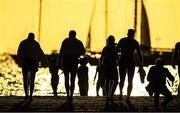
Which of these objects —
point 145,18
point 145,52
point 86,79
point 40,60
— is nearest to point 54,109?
point 40,60

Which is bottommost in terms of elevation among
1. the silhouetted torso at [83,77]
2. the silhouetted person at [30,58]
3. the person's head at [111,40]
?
the silhouetted torso at [83,77]

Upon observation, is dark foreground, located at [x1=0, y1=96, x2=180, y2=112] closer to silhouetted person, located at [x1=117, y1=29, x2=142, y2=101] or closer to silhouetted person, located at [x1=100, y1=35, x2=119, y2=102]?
silhouetted person, located at [x1=100, y1=35, x2=119, y2=102]

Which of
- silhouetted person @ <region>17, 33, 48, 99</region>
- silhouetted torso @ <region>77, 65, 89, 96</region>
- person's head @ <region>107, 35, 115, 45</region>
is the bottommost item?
silhouetted torso @ <region>77, 65, 89, 96</region>

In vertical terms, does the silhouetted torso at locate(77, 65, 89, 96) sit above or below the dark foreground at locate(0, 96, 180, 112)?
above

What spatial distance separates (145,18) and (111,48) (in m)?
53.7

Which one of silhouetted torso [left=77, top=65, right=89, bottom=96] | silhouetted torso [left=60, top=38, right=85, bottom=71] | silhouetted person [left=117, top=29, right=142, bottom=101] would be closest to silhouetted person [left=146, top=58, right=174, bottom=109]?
silhouetted person [left=117, top=29, right=142, bottom=101]

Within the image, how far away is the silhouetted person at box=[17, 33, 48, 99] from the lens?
1839cm

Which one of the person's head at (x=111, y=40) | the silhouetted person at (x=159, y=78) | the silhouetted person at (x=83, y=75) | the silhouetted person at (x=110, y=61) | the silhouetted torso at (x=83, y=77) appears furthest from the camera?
the silhouetted torso at (x=83, y=77)

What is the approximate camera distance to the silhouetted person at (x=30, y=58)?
1839 cm

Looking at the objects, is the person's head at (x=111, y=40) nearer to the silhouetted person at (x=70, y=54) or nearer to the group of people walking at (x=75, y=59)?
the group of people walking at (x=75, y=59)

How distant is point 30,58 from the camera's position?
60.7 ft

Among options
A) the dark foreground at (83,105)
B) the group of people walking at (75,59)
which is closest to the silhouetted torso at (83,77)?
the dark foreground at (83,105)

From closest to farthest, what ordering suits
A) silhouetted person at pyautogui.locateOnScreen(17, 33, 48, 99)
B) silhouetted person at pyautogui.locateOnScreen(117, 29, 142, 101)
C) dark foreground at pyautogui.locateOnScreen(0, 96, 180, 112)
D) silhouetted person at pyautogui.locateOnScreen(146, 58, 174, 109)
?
dark foreground at pyautogui.locateOnScreen(0, 96, 180, 112), silhouetted person at pyautogui.locateOnScreen(146, 58, 174, 109), silhouetted person at pyautogui.locateOnScreen(17, 33, 48, 99), silhouetted person at pyautogui.locateOnScreen(117, 29, 142, 101)

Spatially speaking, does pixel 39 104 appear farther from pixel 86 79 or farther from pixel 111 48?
pixel 86 79
